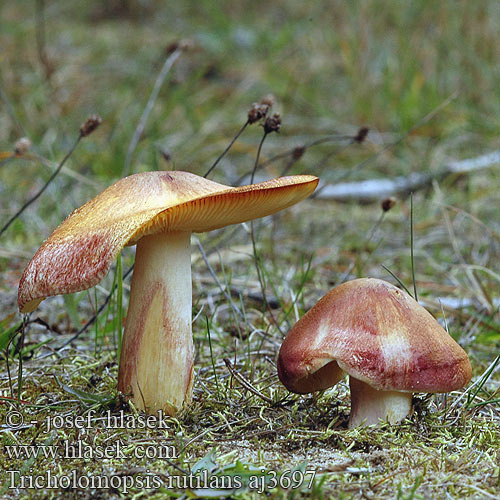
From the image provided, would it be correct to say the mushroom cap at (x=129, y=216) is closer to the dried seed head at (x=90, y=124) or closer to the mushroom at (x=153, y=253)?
the mushroom at (x=153, y=253)

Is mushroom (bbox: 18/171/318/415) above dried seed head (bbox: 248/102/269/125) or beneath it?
beneath

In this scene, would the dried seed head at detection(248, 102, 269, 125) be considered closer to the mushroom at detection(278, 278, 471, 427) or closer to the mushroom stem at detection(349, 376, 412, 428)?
the mushroom at detection(278, 278, 471, 427)

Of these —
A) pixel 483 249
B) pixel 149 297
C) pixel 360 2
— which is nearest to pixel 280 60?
pixel 360 2

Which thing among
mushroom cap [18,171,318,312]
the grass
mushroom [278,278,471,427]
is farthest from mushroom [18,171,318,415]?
mushroom [278,278,471,427]

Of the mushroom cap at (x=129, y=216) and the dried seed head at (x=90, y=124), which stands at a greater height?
the dried seed head at (x=90, y=124)

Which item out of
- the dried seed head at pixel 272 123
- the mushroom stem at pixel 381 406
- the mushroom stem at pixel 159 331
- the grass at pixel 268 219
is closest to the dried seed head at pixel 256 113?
the dried seed head at pixel 272 123

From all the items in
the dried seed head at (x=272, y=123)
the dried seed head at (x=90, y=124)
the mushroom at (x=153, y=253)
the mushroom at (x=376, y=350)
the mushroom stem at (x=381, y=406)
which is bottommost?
the mushroom stem at (x=381, y=406)

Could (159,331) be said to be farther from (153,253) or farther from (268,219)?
(268,219)

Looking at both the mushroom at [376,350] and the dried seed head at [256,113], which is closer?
the mushroom at [376,350]
